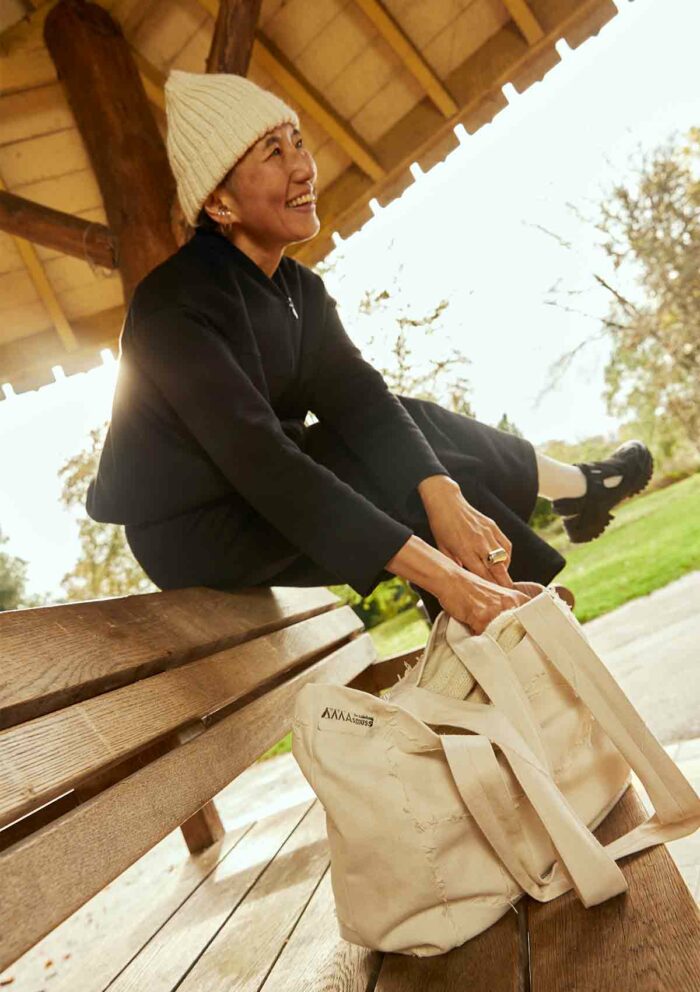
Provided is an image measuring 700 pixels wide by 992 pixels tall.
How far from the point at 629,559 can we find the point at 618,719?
25.3 feet

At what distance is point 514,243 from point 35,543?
7.91 m

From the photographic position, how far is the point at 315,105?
399cm

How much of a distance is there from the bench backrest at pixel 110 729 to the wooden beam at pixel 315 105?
2.89 metres

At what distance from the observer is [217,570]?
180cm

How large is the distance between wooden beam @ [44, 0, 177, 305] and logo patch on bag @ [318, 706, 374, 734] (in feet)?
8.73

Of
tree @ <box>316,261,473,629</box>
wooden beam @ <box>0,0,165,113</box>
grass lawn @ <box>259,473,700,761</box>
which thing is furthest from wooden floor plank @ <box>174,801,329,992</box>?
tree @ <box>316,261,473,629</box>

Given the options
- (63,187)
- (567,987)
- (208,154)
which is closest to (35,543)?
(63,187)

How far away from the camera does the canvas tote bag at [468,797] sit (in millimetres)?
956

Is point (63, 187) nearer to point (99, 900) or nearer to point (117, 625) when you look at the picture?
point (99, 900)

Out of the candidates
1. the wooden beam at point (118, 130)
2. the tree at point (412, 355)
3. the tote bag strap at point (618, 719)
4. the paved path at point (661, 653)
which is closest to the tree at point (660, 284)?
the tree at point (412, 355)

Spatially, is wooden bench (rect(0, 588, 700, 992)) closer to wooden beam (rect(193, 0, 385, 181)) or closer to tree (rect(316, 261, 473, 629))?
wooden beam (rect(193, 0, 385, 181))

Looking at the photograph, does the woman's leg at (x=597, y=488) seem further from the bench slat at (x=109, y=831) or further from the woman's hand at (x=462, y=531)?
the bench slat at (x=109, y=831)

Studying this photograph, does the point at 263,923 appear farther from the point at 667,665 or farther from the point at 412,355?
the point at 412,355

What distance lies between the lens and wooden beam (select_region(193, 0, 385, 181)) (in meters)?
3.95
